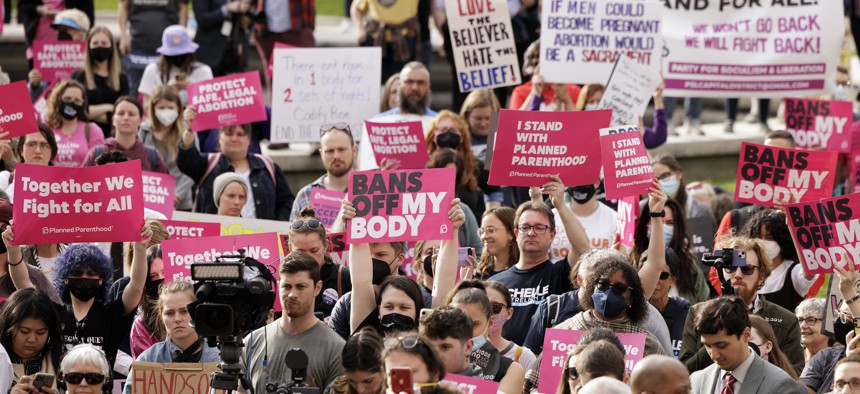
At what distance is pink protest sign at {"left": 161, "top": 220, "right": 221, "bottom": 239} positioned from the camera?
12.0m

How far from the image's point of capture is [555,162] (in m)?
11.3

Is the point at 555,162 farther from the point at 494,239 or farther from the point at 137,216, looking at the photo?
the point at 137,216

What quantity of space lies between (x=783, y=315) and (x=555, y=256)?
209 centimetres

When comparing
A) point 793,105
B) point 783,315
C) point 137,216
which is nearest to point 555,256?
point 783,315

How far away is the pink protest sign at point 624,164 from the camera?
35.9 ft

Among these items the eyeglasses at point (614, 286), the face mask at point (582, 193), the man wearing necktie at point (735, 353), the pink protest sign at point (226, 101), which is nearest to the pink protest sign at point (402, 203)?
the eyeglasses at point (614, 286)

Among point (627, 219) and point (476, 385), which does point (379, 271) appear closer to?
point (627, 219)

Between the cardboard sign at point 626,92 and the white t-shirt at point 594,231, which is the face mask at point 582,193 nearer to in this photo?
the white t-shirt at point 594,231

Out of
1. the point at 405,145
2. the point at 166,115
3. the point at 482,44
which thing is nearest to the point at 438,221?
the point at 405,145

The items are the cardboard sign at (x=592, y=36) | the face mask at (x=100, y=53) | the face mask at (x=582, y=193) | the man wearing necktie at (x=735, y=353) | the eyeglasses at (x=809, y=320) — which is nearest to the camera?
the man wearing necktie at (x=735, y=353)

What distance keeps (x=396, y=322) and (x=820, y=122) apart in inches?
273

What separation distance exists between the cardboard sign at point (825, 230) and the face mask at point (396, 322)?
283 centimetres

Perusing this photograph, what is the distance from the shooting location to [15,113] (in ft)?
40.9

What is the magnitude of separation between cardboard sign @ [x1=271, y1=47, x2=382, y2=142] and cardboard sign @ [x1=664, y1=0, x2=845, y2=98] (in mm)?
2816
